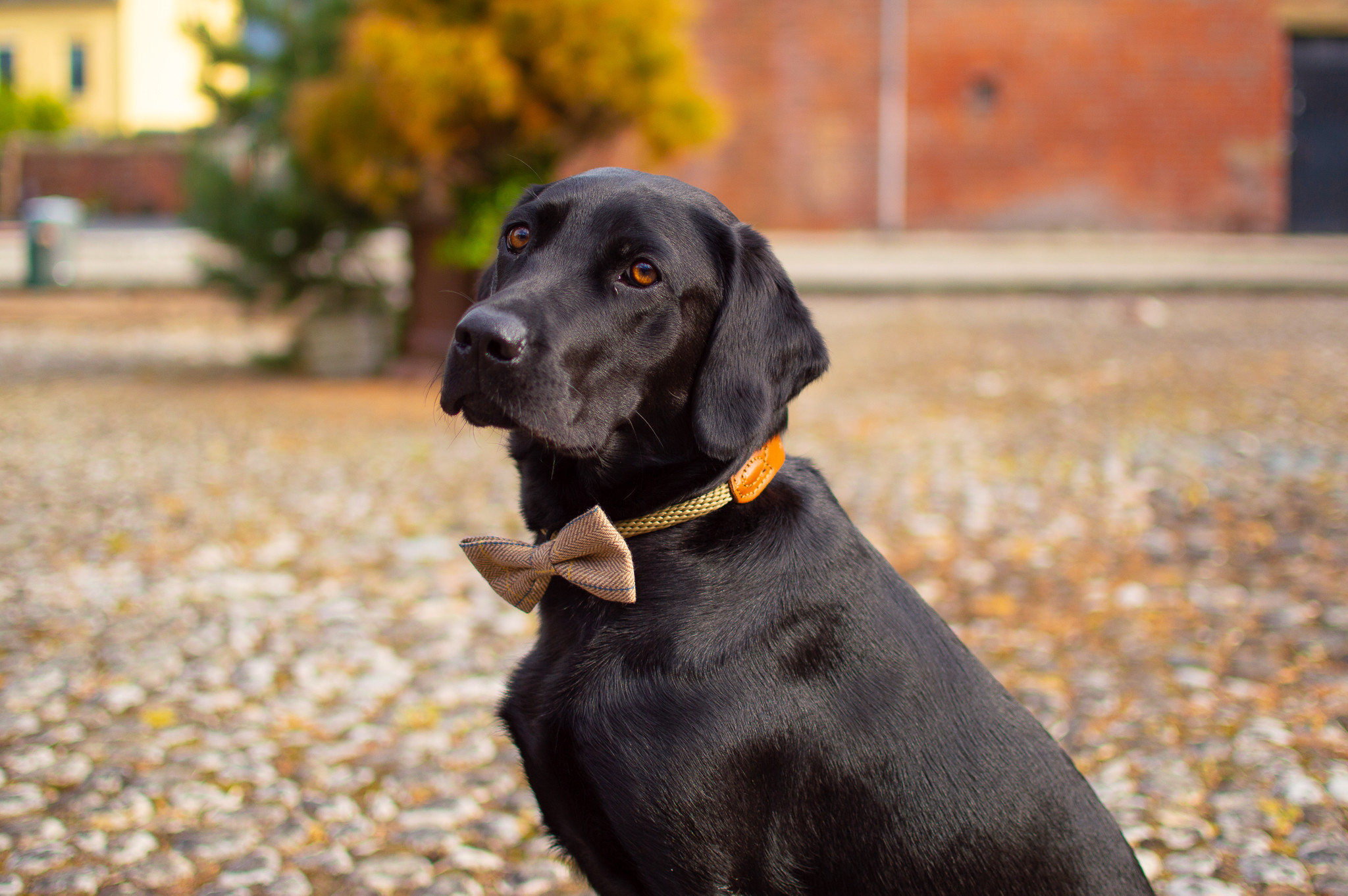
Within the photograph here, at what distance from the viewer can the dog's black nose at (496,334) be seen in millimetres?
1829

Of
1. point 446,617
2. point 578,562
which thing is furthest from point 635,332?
point 446,617

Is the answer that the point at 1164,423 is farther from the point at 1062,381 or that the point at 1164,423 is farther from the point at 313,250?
the point at 313,250

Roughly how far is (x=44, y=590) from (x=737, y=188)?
22370 mm

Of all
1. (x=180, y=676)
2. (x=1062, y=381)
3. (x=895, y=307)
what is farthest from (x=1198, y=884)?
(x=895, y=307)

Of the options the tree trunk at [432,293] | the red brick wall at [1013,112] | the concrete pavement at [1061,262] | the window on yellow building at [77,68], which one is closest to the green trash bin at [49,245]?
the tree trunk at [432,293]

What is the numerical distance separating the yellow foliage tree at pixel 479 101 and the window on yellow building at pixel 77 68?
4838 centimetres

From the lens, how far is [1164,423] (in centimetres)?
737

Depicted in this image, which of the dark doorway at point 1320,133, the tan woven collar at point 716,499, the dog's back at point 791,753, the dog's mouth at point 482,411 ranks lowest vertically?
the dog's back at point 791,753

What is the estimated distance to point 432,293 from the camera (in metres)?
8.81

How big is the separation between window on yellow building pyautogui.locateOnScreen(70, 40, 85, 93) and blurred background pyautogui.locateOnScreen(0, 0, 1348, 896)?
35.4 meters

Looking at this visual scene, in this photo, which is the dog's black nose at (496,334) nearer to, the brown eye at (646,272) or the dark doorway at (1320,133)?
the brown eye at (646,272)

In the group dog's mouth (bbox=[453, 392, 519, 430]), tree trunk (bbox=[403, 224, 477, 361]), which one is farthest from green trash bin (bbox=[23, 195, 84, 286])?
dog's mouth (bbox=[453, 392, 519, 430])

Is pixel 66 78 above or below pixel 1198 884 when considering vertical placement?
above

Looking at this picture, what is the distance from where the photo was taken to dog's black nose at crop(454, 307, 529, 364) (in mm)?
1829
